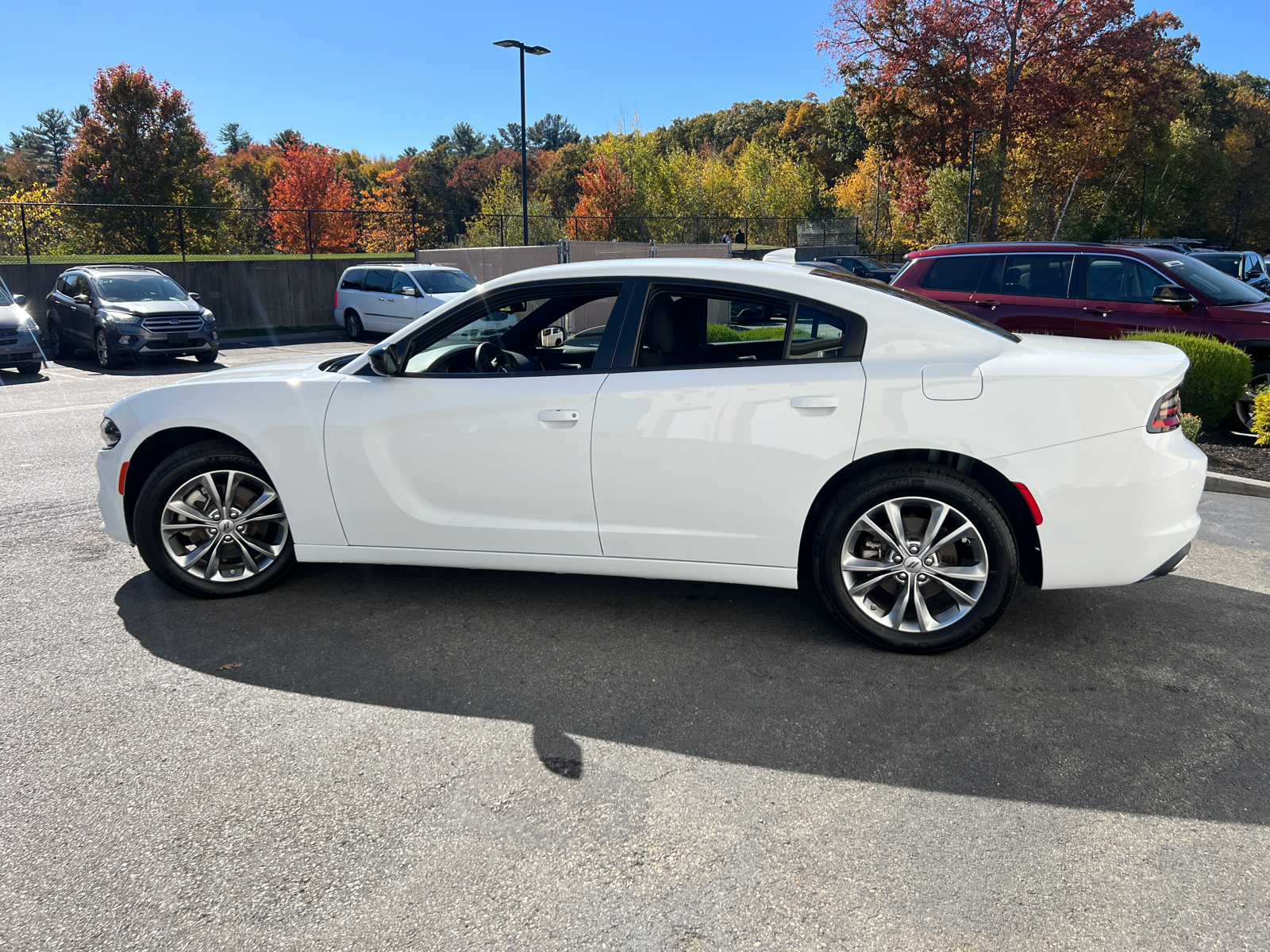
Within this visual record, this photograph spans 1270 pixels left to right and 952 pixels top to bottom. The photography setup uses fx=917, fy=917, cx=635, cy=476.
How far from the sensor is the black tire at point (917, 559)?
3746 millimetres

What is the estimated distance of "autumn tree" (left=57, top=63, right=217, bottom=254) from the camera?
3394 centimetres

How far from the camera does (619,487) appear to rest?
13.0 feet

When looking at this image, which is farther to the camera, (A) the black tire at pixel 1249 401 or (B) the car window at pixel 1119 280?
(B) the car window at pixel 1119 280

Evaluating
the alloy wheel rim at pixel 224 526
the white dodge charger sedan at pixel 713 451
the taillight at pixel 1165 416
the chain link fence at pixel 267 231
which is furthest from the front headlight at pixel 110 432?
the chain link fence at pixel 267 231

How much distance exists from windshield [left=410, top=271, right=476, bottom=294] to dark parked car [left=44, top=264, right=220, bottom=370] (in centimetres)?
467

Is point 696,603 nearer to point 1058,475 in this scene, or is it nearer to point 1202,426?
point 1058,475

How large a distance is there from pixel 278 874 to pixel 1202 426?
8.96 m

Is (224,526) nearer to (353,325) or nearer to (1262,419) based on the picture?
(1262,419)

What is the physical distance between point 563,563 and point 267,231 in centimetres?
2783

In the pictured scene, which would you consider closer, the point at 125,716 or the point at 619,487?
the point at 125,716

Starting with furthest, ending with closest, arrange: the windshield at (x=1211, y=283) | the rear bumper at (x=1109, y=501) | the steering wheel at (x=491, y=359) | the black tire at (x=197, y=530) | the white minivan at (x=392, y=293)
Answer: the white minivan at (x=392, y=293) → the windshield at (x=1211, y=283) → the black tire at (x=197, y=530) → the steering wheel at (x=491, y=359) → the rear bumper at (x=1109, y=501)

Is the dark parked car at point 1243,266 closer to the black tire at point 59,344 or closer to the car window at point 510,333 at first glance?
the car window at point 510,333

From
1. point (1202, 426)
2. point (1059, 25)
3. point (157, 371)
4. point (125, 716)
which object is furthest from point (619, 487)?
point (1059, 25)

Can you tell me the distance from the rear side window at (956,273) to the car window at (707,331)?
6718 mm
